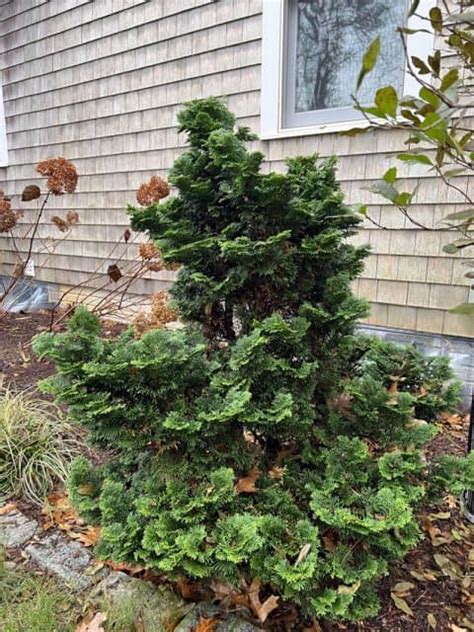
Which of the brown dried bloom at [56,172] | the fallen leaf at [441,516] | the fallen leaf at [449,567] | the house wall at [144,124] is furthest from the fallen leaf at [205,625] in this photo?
the brown dried bloom at [56,172]

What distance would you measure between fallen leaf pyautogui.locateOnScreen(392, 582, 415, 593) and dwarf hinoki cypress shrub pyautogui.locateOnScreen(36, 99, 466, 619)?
333mm

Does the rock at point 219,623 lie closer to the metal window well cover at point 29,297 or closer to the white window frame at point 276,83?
the white window frame at point 276,83

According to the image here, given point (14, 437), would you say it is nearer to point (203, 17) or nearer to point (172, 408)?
point (172, 408)

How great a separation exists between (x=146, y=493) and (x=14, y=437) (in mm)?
1215

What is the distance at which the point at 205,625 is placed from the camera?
1.33m

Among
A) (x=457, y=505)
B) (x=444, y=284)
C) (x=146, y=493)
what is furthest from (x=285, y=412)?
(x=444, y=284)

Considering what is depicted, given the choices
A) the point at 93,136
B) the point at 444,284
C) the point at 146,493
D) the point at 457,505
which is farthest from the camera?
the point at 93,136

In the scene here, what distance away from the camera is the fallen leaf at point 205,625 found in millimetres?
1320

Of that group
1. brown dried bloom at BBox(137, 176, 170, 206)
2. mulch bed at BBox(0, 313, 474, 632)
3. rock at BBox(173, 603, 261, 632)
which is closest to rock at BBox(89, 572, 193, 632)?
rock at BBox(173, 603, 261, 632)

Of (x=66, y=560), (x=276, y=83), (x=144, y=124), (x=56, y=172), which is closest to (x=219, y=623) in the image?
(x=66, y=560)

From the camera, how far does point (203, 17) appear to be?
3.85 meters

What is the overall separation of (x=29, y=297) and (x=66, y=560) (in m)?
4.88

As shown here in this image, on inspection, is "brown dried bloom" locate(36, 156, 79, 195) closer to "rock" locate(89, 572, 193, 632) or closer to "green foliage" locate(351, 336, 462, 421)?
"green foliage" locate(351, 336, 462, 421)

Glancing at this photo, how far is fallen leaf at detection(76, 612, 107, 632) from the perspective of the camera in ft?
4.44
